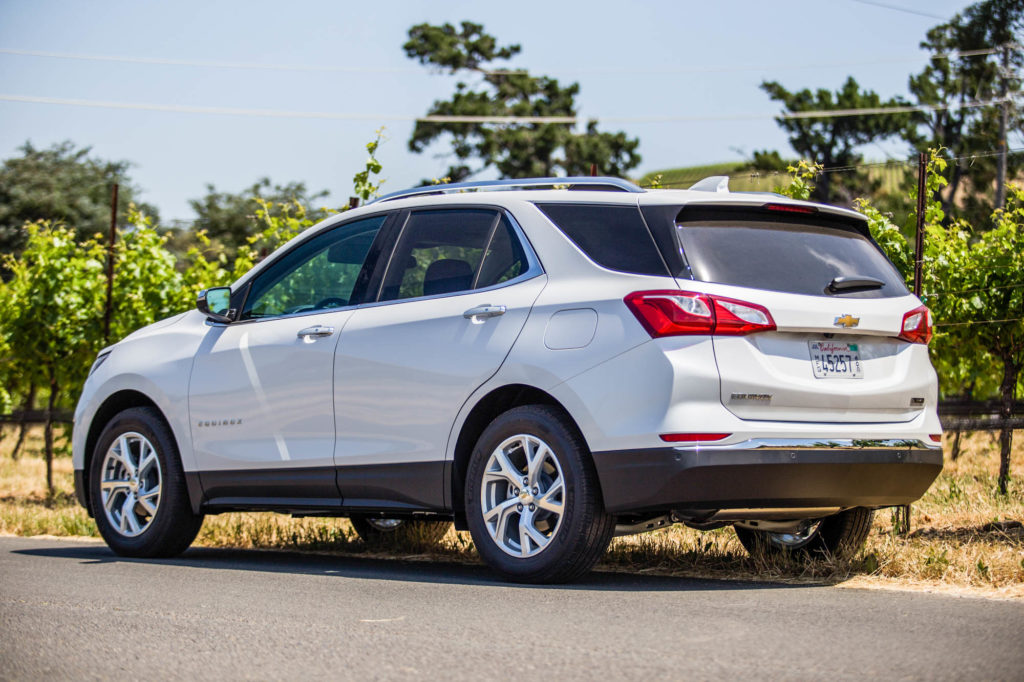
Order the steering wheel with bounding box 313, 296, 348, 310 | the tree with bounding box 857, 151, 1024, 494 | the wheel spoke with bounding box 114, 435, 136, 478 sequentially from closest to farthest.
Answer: the steering wheel with bounding box 313, 296, 348, 310, the wheel spoke with bounding box 114, 435, 136, 478, the tree with bounding box 857, 151, 1024, 494

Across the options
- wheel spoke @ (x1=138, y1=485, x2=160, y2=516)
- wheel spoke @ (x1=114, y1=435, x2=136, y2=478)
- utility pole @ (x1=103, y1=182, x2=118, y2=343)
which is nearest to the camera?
wheel spoke @ (x1=138, y1=485, x2=160, y2=516)

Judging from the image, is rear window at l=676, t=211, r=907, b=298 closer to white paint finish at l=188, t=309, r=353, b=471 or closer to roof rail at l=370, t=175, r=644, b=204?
roof rail at l=370, t=175, r=644, b=204

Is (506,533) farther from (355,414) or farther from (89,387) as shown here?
(89,387)

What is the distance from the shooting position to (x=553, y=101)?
45875mm

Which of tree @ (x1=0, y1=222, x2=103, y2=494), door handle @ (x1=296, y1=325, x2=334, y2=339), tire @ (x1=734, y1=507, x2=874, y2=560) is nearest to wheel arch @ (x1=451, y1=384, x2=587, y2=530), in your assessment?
door handle @ (x1=296, y1=325, x2=334, y2=339)

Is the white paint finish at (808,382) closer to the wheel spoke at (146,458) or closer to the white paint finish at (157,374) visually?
the white paint finish at (157,374)

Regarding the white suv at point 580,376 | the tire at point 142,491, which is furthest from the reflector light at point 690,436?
the tire at point 142,491

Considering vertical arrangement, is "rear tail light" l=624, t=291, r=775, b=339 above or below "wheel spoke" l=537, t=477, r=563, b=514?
above

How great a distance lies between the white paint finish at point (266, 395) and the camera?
7180 mm

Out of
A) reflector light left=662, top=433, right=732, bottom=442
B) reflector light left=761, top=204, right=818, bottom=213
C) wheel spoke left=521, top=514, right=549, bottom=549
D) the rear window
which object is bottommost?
wheel spoke left=521, top=514, right=549, bottom=549

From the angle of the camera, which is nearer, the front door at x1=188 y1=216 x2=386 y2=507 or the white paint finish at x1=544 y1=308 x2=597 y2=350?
the white paint finish at x1=544 y1=308 x2=597 y2=350

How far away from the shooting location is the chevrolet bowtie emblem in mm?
5949

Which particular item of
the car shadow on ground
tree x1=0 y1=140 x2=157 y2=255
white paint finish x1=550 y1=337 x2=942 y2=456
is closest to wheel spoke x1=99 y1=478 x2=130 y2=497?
the car shadow on ground

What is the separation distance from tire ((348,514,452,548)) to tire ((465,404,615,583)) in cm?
227
